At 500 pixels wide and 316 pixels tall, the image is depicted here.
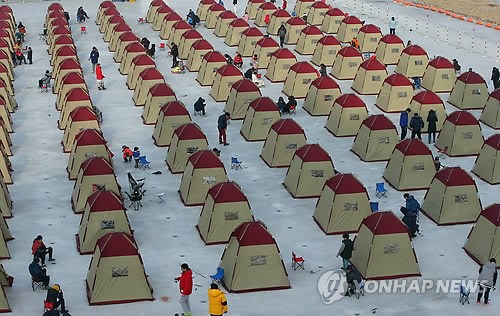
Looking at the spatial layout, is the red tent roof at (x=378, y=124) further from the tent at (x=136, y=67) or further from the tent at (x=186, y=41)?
the tent at (x=186, y=41)

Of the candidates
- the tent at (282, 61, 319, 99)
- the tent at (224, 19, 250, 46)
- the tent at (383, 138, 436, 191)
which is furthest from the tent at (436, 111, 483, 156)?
the tent at (224, 19, 250, 46)

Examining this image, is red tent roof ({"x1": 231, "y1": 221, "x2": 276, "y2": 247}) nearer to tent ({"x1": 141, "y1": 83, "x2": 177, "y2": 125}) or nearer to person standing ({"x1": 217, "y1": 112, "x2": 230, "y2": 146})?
person standing ({"x1": 217, "y1": 112, "x2": 230, "y2": 146})

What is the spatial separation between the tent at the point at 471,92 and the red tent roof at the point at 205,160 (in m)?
17.3

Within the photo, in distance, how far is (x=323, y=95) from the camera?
45000mm

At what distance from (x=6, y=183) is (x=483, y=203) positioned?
61.4 feet

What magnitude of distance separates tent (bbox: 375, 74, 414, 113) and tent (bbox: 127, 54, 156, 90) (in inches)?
539

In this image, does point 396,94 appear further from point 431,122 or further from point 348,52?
point 348,52

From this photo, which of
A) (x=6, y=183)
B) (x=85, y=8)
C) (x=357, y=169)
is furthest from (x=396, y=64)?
(x=85, y=8)

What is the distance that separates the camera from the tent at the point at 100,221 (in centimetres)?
2981

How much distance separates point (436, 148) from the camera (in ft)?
132

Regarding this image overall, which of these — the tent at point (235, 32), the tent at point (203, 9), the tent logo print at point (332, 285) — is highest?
the tent logo print at point (332, 285)

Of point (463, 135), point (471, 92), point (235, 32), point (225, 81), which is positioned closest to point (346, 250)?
point (463, 135)

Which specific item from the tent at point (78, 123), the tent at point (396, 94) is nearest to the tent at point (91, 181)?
the tent at point (78, 123)

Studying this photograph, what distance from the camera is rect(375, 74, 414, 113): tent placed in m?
→ 45.6
